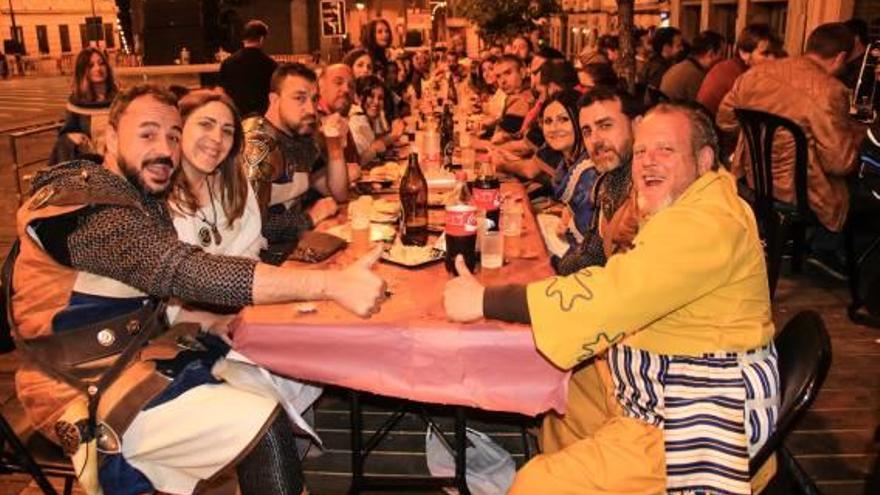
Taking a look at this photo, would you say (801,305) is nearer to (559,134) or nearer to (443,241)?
(559,134)

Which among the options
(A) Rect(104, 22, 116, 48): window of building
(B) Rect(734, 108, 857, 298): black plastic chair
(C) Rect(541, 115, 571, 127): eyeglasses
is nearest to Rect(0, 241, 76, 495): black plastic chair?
(C) Rect(541, 115, 571, 127): eyeglasses

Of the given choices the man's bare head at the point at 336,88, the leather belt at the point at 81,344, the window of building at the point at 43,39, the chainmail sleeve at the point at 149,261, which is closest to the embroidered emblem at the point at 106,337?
the leather belt at the point at 81,344

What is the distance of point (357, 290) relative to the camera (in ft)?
6.96

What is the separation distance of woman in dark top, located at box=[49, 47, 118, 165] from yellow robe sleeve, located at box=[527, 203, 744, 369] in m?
5.27

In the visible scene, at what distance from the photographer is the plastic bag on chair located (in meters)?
2.94

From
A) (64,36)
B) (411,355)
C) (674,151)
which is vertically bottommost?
(411,355)

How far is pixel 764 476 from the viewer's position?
2088 mm

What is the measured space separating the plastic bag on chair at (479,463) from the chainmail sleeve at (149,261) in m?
1.28

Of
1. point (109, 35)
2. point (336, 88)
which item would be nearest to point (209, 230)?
point (336, 88)

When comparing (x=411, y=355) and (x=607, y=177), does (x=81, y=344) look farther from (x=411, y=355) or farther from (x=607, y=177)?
(x=607, y=177)

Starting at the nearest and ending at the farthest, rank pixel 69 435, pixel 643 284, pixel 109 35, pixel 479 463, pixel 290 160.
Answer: pixel 643 284 → pixel 69 435 → pixel 479 463 → pixel 290 160 → pixel 109 35

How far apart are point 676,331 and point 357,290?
0.86m

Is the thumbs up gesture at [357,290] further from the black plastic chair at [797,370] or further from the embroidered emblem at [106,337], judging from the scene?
the black plastic chair at [797,370]

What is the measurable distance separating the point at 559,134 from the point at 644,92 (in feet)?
17.7
